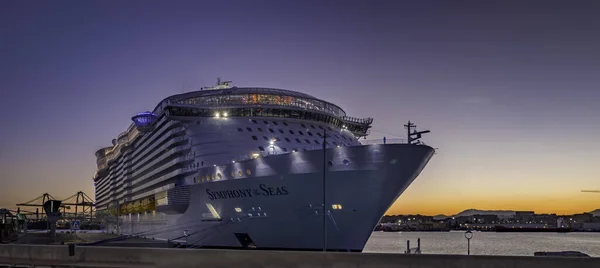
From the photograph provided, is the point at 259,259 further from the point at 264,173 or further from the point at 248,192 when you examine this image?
the point at 248,192

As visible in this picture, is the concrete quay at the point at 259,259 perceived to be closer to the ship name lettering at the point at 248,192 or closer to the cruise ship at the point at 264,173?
the cruise ship at the point at 264,173

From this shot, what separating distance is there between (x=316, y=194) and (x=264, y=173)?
3566 mm

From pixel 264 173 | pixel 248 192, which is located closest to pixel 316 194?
pixel 264 173

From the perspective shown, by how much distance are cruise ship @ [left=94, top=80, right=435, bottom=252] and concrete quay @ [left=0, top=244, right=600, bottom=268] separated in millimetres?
6831

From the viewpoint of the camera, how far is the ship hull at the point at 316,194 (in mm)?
28734

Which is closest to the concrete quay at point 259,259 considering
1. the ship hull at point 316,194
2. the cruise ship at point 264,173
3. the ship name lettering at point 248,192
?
the cruise ship at point 264,173

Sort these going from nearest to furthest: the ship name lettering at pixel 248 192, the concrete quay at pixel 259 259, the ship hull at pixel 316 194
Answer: the concrete quay at pixel 259 259, the ship hull at pixel 316 194, the ship name lettering at pixel 248 192

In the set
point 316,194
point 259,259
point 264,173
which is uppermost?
point 264,173

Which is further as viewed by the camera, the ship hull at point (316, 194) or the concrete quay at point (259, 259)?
the ship hull at point (316, 194)

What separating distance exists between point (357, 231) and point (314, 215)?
8.60 ft

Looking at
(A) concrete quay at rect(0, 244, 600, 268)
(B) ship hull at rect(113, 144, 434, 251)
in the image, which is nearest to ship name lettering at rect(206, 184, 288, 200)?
(B) ship hull at rect(113, 144, 434, 251)

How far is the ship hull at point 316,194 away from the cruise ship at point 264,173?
2.3 inches

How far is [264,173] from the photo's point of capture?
31.0 meters

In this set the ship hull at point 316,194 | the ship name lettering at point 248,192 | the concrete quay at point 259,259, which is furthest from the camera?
the ship name lettering at point 248,192
